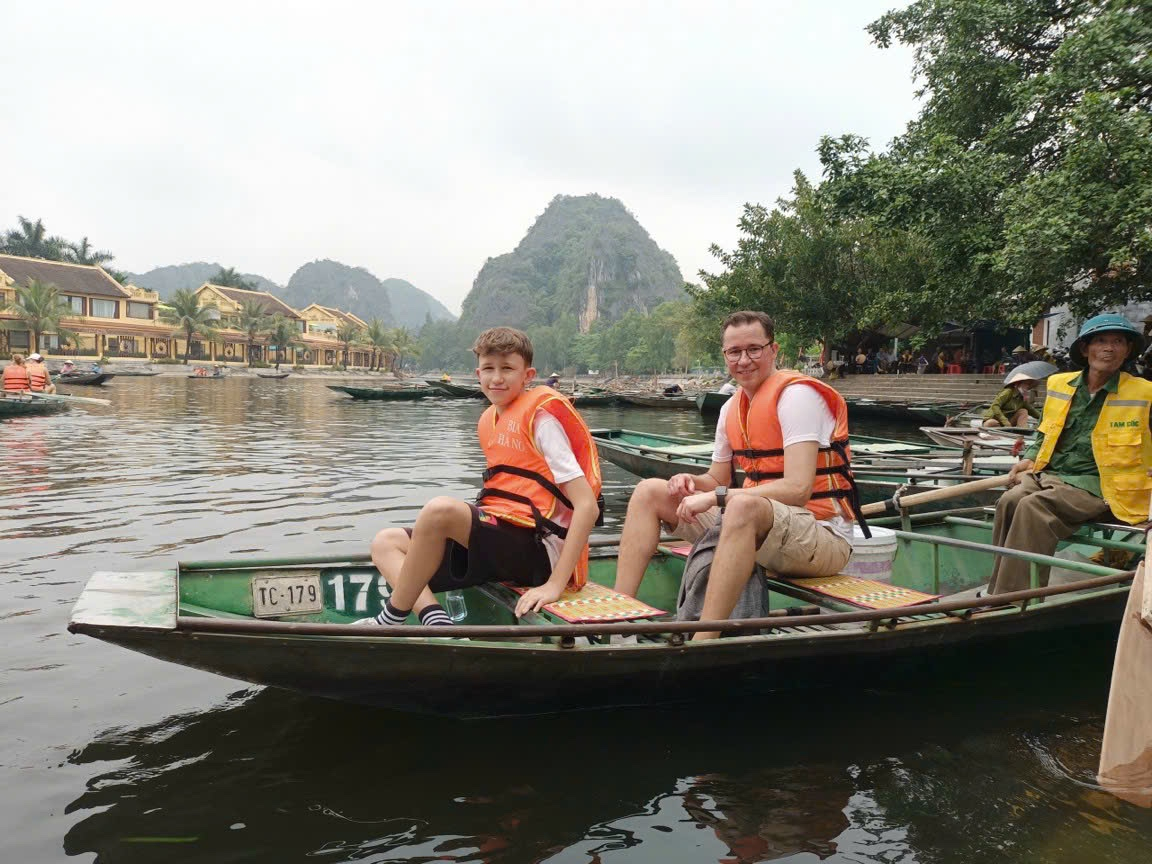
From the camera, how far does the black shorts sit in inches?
151

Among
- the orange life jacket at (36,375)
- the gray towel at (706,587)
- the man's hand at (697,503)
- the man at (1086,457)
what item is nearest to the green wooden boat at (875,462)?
the man at (1086,457)

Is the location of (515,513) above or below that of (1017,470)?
below

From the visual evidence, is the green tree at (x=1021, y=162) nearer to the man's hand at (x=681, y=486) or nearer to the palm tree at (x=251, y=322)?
the man's hand at (x=681, y=486)

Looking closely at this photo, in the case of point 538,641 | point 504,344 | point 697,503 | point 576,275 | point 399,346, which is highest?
point 576,275

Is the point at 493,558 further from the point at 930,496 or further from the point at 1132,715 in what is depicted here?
the point at 930,496

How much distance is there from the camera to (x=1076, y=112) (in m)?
10.9

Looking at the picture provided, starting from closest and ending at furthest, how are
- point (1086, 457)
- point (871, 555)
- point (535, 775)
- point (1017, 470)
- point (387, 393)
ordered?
1. point (535, 775)
2. point (871, 555)
3. point (1086, 457)
4. point (1017, 470)
5. point (387, 393)

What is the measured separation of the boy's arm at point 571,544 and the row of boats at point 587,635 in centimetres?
8

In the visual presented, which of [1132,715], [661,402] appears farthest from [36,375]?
[1132,715]

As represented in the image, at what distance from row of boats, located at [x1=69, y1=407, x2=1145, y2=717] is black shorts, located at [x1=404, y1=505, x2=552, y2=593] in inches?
7.4

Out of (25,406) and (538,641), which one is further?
(25,406)

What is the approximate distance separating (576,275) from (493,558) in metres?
147

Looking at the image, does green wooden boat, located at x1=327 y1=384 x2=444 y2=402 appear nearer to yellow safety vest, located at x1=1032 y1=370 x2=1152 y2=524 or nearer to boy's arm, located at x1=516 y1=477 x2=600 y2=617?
boy's arm, located at x1=516 y1=477 x2=600 y2=617

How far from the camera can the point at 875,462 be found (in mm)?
9922
